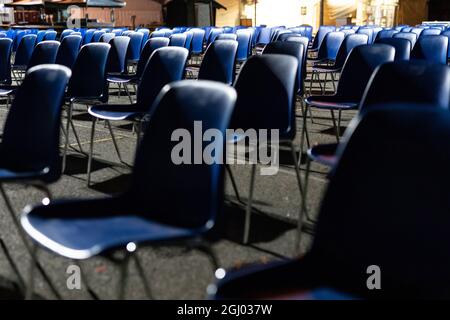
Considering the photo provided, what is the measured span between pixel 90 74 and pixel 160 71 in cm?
108

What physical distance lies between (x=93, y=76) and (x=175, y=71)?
3.86 ft

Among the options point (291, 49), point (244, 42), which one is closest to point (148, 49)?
point (291, 49)

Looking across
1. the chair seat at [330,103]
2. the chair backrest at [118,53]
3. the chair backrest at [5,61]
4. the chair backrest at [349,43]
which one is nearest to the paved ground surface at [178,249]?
the chair seat at [330,103]

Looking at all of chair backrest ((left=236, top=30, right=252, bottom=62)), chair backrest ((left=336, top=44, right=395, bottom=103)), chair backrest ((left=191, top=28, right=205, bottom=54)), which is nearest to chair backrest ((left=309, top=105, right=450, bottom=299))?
chair backrest ((left=336, top=44, right=395, bottom=103))

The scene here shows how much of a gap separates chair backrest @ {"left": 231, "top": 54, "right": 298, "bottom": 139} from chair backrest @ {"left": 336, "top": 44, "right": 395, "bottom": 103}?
125cm

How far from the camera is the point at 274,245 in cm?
325

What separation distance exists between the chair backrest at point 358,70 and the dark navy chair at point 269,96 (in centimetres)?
125

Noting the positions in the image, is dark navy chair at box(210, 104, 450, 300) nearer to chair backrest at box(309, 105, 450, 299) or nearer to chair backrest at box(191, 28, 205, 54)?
chair backrest at box(309, 105, 450, 299)

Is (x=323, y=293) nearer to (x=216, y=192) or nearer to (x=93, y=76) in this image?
(x=216, y=192)

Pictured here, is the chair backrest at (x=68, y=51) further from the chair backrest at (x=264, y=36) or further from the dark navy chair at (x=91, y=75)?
the chair backrest at (x=264, y=36)

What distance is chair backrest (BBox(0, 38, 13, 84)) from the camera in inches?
255

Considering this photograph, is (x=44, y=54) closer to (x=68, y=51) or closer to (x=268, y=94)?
(x=68, y=51)

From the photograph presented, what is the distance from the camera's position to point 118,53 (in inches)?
274
